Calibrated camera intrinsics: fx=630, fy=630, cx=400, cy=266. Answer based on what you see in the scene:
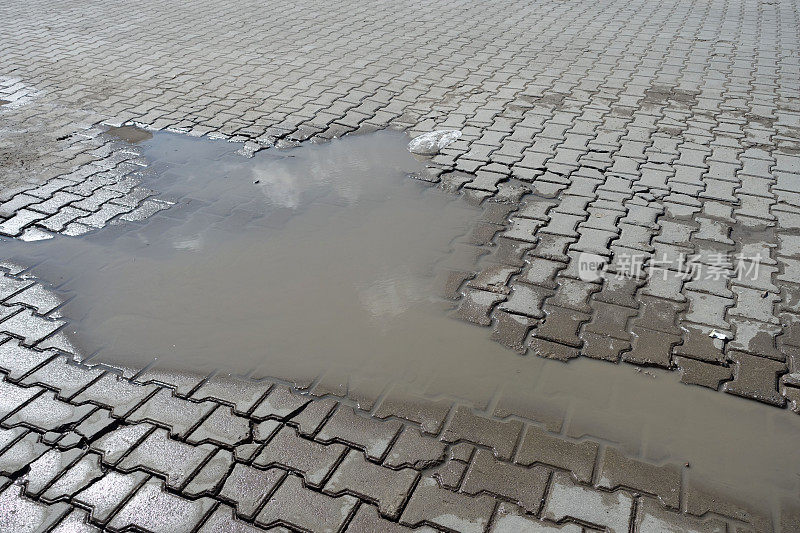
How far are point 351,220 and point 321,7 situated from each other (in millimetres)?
8858

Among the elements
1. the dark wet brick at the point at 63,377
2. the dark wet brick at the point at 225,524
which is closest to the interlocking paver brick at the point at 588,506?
the dark wet brick at the point at 225,524

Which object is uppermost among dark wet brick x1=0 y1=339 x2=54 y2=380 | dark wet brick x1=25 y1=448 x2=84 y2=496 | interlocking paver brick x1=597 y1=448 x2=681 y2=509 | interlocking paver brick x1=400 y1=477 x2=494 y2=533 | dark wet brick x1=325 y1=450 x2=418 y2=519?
dark wet brick x1=0 y1=339 x2=54 y2=380

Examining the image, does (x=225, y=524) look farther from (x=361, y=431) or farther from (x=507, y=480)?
(x=507, y=480)

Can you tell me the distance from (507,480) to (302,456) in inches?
41.7

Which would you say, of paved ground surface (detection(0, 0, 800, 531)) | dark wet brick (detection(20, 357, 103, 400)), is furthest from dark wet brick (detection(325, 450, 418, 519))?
dark wet brick (detection(20, 357, 103, 400))

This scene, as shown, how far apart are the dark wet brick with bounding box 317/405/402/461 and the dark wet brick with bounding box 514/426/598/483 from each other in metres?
0.69

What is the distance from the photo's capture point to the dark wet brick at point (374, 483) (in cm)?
305

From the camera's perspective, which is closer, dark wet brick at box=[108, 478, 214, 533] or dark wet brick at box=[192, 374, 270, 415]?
dark wet brick at box=[108, 478, 214, 533]

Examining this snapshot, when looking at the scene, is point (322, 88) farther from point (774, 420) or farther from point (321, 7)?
point (774, 420)

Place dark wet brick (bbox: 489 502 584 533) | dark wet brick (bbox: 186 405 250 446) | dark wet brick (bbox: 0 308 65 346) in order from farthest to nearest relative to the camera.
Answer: dark wet brick (bbox: 0 308 65 346)
dark wet brick (bbox: 186 405 250 446)
dark wet brick (bbox: 489 502 584 533)

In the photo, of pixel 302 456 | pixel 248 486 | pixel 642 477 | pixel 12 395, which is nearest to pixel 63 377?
pixel 12 395

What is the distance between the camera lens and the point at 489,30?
10914 mm

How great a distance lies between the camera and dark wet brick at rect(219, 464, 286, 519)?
304 cm

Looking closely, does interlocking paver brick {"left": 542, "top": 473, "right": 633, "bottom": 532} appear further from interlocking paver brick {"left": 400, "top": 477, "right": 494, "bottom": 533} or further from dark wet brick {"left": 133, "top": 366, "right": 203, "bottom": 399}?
dark wet brick {"left": 133, "top": 366, "right": 203, "bottom": 399}
